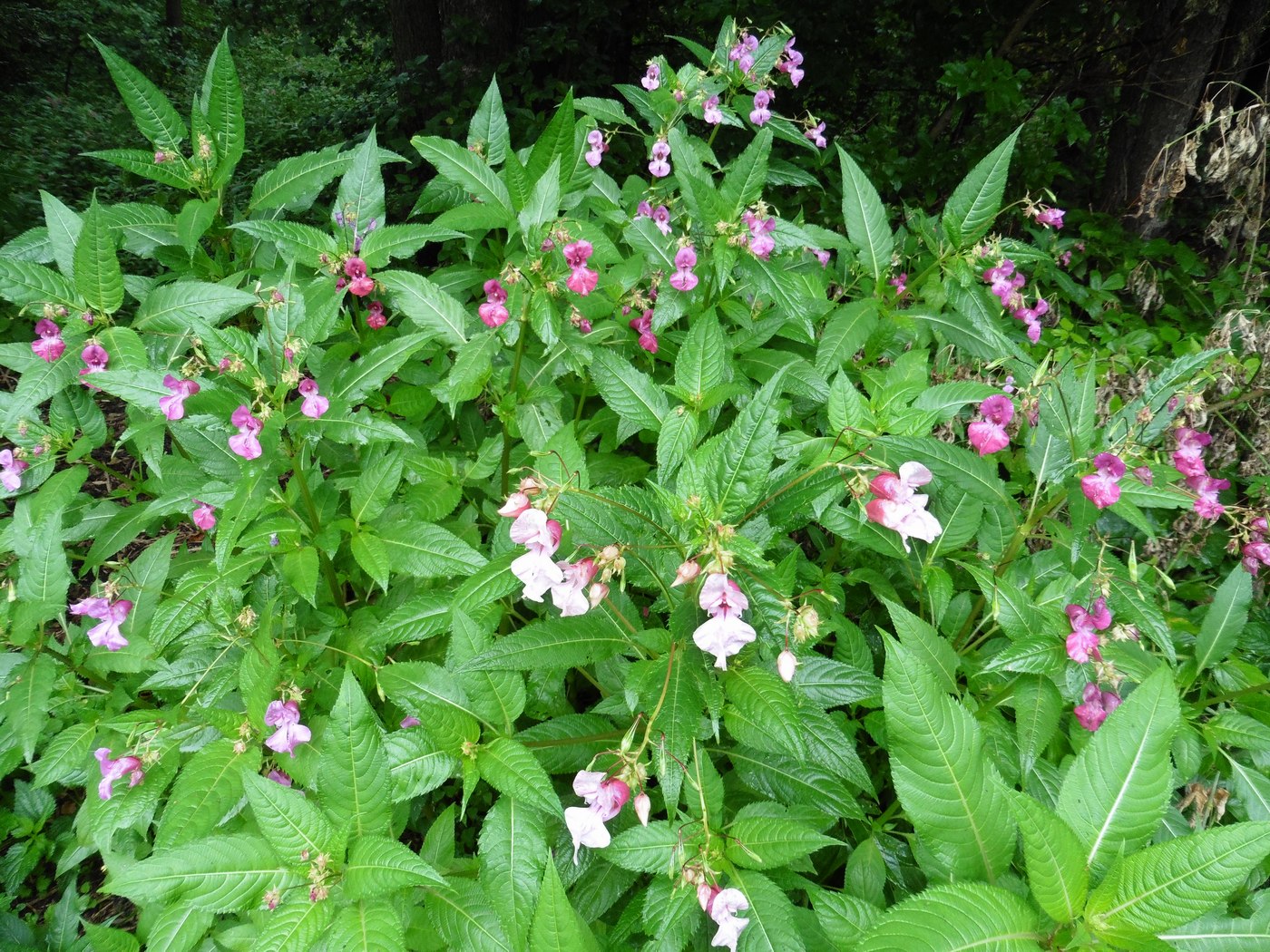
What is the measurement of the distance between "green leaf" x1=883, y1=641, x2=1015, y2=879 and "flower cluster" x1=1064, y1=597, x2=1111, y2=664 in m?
0.53

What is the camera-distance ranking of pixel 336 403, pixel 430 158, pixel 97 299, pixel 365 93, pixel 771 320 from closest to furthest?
pixel 336 403 < pixel 97 299 < pixel 430 158 < pixel 771 320 < pixel 365 93

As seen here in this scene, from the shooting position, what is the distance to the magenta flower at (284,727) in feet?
6.47

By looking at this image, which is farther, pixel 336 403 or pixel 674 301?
pixel 674 301

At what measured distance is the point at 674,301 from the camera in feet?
8.45

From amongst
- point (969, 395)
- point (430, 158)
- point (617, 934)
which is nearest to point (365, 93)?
point (430, 158)

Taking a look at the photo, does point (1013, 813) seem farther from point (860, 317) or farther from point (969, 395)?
point (860, 317)

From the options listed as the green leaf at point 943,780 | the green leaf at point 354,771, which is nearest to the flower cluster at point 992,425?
the green leaf at point 943,780

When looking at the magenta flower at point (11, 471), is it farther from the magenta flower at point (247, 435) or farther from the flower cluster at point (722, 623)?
the flower cluster at point (722, 623)

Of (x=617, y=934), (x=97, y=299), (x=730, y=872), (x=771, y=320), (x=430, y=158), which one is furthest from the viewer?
(x=771, y=320)

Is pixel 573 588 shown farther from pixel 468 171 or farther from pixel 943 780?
pixel 468 171

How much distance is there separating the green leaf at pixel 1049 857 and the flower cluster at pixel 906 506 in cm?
54

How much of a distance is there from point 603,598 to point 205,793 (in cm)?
120

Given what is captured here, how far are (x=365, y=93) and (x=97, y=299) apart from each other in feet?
20.5

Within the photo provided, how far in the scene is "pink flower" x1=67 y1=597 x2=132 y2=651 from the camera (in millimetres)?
2254
